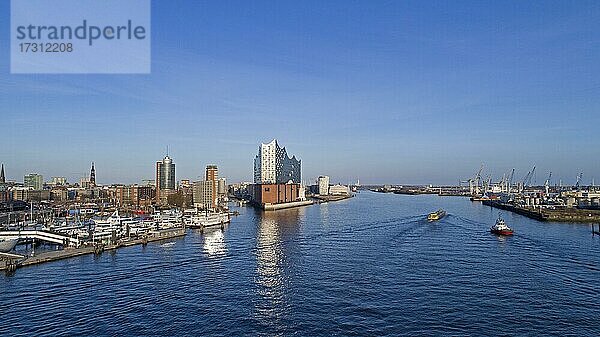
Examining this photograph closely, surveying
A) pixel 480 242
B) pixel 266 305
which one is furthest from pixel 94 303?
pixel 480 242

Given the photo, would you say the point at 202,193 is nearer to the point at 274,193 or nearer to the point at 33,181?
the point at 274,193

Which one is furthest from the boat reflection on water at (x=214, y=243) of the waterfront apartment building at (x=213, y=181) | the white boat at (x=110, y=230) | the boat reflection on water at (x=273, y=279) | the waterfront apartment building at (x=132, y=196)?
the waterfront apartment building at (x=132, y=196)

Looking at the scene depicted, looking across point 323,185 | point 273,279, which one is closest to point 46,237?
point 273,279

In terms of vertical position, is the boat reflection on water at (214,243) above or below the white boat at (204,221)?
below

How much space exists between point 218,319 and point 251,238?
29.4 feet

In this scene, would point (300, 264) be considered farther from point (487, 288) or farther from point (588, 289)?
point (588, 289)

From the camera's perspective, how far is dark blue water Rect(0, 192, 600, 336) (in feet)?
20.7

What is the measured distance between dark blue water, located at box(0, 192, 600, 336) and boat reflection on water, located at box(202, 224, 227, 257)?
0.63 feet

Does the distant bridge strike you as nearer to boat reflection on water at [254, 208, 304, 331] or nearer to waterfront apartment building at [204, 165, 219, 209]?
boat reflection on water at [254, 208, 304, 331]

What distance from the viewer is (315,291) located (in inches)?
316

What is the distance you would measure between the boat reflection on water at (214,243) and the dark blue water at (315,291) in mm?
192

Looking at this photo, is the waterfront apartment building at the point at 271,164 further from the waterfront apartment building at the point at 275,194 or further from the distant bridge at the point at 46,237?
the distant bridge at the point at 46,237

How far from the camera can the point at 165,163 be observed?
1679 inches

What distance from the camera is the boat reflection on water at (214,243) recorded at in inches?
489
